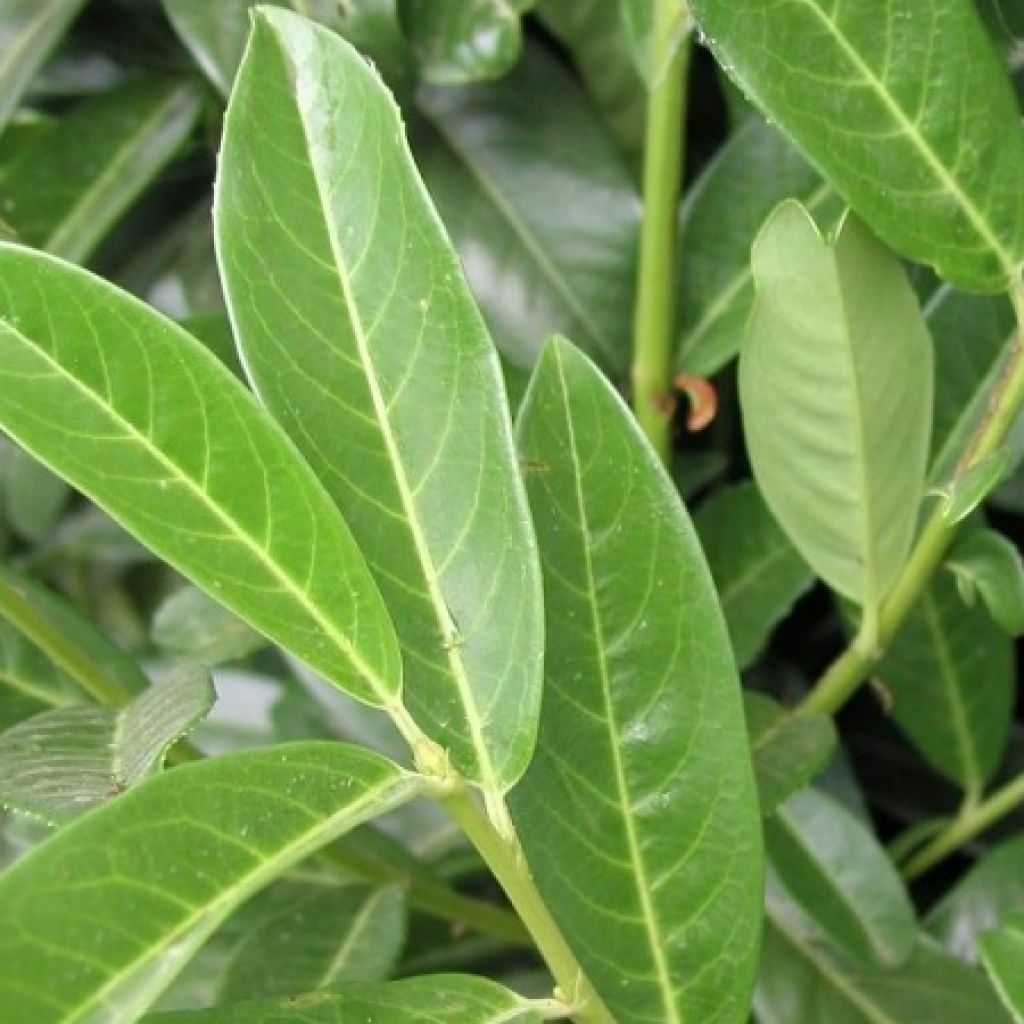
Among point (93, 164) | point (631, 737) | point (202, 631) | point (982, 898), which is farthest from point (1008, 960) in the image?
point (93, 164)

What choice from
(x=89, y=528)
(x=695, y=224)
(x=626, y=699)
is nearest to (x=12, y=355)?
(x=626, y=699)

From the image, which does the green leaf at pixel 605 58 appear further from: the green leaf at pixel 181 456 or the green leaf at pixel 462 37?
the green leaf at pixel 181 456

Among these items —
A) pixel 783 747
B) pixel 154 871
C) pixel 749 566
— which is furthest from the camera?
pixel 749 566

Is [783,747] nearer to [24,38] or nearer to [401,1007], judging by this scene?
[401,1007]

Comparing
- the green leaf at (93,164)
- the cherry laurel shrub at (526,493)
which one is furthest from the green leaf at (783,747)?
the green leaf at (93,164)

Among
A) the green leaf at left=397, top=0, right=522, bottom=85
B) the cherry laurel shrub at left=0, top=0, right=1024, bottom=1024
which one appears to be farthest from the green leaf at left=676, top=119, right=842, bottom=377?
the green leaf at left=397, top=0, right=522, bottom=85

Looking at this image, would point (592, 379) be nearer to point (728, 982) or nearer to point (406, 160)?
point (406, 160)
